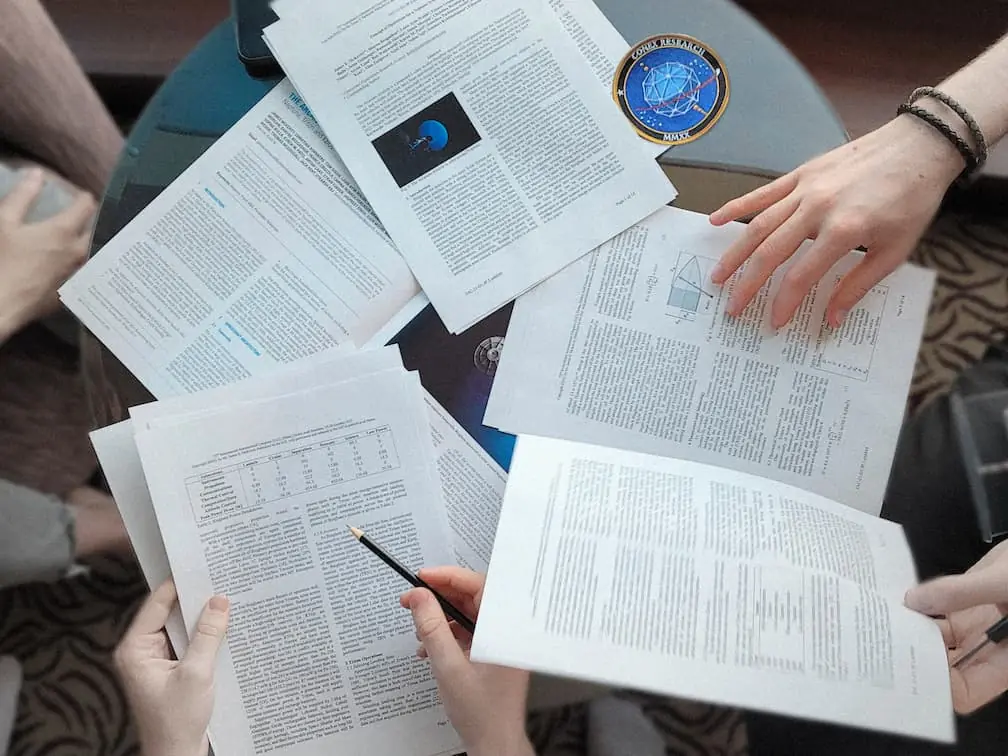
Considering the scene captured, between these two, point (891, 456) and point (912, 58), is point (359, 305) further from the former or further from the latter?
point (912, 58)

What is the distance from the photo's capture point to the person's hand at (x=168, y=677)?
0.57 m

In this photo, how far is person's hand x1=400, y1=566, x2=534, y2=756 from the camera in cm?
54

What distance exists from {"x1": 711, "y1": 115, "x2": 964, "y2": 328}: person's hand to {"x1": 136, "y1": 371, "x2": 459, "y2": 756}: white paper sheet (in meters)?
0.28

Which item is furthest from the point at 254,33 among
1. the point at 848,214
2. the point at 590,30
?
the point at 848,214

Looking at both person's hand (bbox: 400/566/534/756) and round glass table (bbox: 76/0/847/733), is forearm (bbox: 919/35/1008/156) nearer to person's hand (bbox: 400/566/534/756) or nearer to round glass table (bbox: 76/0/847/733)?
round glass table (bbox: 76/0/847/733)

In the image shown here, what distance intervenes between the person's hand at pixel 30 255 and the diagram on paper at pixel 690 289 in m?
0.53

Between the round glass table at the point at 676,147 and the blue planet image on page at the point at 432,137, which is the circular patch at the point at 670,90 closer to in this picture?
the round glass table at the point at 676,147

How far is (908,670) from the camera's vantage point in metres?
0.52

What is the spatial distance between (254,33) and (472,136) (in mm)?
196

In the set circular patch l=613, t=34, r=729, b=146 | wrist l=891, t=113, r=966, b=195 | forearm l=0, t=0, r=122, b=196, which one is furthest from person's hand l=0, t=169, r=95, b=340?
wrist l=891, t=113, r=966, b=195

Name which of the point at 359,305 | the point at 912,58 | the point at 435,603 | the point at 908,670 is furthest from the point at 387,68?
the point at 912,58

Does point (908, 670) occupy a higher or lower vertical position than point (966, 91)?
lower

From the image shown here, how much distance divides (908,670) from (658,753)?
481mm

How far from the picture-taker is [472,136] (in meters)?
0.65
